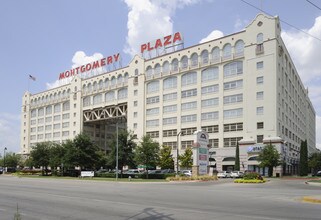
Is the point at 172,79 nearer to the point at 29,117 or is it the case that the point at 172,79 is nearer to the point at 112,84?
the point at 112,84

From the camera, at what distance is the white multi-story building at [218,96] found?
73.7m

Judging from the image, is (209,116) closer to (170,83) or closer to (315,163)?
(170,83)

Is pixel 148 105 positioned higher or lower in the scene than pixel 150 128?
higher

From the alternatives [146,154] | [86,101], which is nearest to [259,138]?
[146,154]

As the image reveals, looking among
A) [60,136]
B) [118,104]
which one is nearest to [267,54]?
[118,104]

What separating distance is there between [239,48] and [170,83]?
1993 cm

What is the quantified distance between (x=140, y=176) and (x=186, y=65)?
34.5m

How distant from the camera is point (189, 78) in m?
88.2

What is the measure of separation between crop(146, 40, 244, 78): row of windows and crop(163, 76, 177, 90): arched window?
194cm

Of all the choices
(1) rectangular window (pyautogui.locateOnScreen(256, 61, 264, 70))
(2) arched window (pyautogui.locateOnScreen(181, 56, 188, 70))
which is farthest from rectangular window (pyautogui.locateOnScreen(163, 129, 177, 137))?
(1) rectangular window (pyautogui.locateOnScreen(256, 61, 264, 70))

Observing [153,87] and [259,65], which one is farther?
[153,87]

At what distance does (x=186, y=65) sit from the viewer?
88.8m

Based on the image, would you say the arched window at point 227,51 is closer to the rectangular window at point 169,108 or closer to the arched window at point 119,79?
the rectangular window at point 169,108

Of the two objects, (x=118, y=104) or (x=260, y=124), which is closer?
(x=260, y=124)
